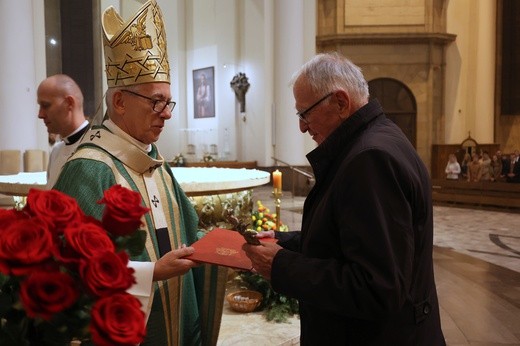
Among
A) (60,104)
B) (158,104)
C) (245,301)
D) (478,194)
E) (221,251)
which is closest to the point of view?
(221,251)

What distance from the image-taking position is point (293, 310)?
13.1 feet

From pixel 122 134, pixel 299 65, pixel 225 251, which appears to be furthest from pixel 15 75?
pixel 299 65

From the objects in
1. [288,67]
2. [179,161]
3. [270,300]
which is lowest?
[270,300]

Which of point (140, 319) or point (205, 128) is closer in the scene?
point (140, 319)

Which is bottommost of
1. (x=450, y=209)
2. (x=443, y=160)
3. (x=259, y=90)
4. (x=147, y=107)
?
(x=450, y=209)

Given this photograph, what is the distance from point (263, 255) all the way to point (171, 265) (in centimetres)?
28

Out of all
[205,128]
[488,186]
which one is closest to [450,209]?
[488,186]

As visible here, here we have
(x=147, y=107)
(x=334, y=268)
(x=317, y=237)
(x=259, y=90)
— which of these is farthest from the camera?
(x=259, y=90)

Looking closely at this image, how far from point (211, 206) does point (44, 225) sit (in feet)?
10.8

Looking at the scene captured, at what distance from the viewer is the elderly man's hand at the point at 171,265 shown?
1565mm

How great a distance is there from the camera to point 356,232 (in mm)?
1318

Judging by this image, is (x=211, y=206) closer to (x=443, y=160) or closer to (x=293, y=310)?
(x=293, y=310)

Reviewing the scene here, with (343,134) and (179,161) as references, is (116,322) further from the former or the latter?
(179,161)

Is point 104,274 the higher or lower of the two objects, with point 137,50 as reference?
lower
